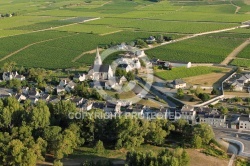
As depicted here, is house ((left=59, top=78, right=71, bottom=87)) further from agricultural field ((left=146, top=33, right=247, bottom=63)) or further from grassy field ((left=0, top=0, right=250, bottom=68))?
agricultural field ((left=146, top=33, right=247, bottom=63))

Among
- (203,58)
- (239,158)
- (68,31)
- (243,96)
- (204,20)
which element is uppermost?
(204,20)

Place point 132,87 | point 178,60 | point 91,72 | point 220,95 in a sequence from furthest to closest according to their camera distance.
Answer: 1. point 178,60
2. point 91,72
3. point 132,87
4. point 220,95

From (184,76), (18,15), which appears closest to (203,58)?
(184,76)

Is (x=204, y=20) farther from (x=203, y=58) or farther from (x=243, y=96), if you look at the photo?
(x=243, y=96)

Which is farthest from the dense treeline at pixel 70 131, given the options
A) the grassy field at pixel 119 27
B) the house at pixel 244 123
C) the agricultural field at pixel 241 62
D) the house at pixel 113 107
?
the agricultural field at pixel 241 62

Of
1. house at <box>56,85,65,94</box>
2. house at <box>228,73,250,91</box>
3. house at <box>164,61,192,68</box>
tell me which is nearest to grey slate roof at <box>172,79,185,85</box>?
house at <box>228,73,250,91</box>

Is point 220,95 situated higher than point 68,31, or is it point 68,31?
point 68,31

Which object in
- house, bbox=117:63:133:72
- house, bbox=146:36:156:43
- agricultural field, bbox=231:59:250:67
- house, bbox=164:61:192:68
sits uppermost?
house, bbox=146:36:156:43

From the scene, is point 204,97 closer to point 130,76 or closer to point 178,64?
point 130,76
